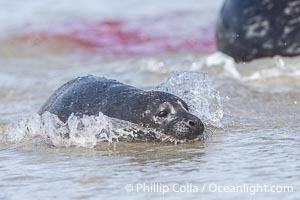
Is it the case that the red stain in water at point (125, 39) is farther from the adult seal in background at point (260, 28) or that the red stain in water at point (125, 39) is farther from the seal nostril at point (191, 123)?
the seal nostril at point (191, 123)

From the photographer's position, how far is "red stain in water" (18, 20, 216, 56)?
364 inches

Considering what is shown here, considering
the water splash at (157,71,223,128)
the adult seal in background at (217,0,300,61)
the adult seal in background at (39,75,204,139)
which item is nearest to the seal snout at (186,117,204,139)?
the adult seal in background at (39,75,204,139)

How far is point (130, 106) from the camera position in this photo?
430 centimetres

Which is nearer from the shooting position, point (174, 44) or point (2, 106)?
point (2, 106)

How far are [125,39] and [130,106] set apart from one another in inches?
231

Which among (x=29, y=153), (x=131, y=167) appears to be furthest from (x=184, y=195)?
(x=29, y=153)

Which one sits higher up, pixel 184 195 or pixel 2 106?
pixel 2 106

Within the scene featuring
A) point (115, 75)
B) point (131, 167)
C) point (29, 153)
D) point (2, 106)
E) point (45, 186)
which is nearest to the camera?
point (45, 186)

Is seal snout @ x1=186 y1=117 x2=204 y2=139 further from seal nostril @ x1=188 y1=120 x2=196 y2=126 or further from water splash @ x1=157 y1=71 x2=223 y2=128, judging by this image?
water splash @ x1=157 y1=71 x2=223 y2=128

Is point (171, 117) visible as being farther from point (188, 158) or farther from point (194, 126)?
point (188, 158)

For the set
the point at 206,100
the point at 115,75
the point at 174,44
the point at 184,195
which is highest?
the point at 174,44

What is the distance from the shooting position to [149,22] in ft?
36.9

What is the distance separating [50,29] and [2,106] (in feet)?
16.6

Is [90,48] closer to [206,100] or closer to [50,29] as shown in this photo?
[50,29]
